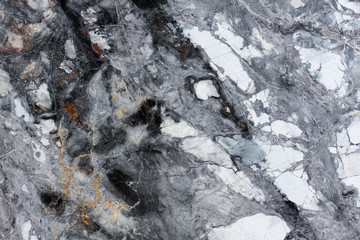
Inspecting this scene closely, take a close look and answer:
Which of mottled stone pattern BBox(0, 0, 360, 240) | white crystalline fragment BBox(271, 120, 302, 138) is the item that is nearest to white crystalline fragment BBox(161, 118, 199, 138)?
mottled stone pattern BBox(0, 0, 360, 240)

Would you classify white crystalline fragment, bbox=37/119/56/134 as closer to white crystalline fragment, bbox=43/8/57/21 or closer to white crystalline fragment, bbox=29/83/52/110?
white crystalline fragment, bbox=29/83/52/110

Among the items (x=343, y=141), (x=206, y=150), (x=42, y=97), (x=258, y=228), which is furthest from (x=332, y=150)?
(x=42, y=97)

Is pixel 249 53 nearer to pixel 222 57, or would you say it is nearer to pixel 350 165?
pixel 222 57

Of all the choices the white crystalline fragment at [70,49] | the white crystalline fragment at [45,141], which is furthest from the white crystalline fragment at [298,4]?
the white crystalline fragment at [45,141]

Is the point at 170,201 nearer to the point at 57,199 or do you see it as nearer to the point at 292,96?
the point at 57,199

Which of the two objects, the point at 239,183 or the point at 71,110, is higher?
the point at 71,110

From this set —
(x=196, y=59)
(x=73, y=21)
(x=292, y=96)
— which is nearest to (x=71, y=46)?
(x=73, y=21)

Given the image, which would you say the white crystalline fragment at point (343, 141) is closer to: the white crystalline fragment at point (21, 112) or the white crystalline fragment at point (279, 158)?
the white crystalline fragment at point (279, 158)
